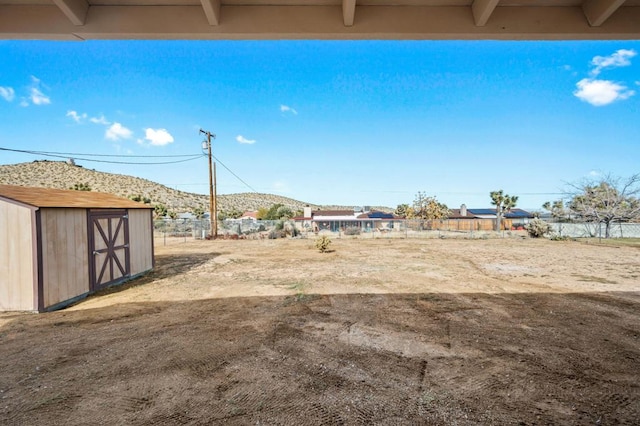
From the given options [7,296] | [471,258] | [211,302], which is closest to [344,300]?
[211,302]

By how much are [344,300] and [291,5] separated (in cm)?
567

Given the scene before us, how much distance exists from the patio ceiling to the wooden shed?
5.19m

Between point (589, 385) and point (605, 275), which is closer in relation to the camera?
point (589, 385)

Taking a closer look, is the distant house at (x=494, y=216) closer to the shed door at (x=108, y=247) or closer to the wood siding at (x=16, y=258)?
the shed door at (x=108, y=247)

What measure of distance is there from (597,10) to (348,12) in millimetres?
2039

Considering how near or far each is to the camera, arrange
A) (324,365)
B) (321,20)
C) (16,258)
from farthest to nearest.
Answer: (16,258), (324,365), (321,20)

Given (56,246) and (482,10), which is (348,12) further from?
(56,246)

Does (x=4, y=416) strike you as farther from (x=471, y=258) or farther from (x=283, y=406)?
(x=471, y=258)

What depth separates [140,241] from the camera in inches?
384

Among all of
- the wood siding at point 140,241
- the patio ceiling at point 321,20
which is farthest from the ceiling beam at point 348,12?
the wood siding at point 140,241

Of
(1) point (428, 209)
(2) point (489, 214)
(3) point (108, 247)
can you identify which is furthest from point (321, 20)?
(2) point (489, 214)

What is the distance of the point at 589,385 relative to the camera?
3.33 meters

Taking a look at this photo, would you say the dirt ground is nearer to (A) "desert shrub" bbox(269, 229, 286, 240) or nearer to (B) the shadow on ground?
(B) the shadow on ground

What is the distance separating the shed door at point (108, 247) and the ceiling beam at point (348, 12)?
317 inches
